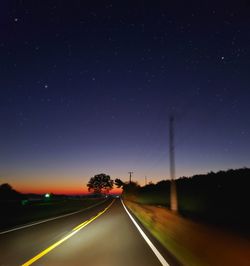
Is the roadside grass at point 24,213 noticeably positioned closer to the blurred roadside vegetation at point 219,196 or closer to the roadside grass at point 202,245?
the roadside grass at point 202,245

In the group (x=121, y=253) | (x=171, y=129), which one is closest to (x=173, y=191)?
(x=171, y=129)

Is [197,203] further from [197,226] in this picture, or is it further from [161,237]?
[197,226]

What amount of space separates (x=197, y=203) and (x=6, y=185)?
8918 cm

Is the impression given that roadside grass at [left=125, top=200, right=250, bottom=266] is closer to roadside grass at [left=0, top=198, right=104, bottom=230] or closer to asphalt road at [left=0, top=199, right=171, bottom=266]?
asphalt road at [left=0, top=199, right=171, bottom=266]

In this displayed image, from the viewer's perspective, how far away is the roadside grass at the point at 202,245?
4.99 m

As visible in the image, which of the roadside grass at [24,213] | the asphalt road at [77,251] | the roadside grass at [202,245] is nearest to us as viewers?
the roadside grass at [202,245]

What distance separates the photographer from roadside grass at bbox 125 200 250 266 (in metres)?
4.99

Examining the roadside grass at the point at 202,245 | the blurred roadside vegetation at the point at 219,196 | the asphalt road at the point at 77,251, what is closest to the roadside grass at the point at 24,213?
the asphalt road at the point at 77,251

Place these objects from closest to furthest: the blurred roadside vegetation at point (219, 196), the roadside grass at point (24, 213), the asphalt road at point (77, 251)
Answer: the asphalt road at point (77, 251) < the roadside grass at point (24, 213) < the blurred roadside vegetation at point (219, 196)

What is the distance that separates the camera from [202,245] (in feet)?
21.3

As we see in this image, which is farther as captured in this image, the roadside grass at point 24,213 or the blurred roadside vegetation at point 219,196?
the blurred roadside vegetation at point 219,196

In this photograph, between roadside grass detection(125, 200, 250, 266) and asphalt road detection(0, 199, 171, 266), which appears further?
asphalt road detection(0, 199, 171, 266)

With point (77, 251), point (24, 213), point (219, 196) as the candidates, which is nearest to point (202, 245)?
point (77, 251)

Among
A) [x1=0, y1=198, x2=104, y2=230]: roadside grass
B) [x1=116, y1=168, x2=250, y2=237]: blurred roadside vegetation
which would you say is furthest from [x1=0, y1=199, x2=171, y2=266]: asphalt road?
[x1=116, y1=168, x2=250, y2=237]: blurred roadside vegetation
